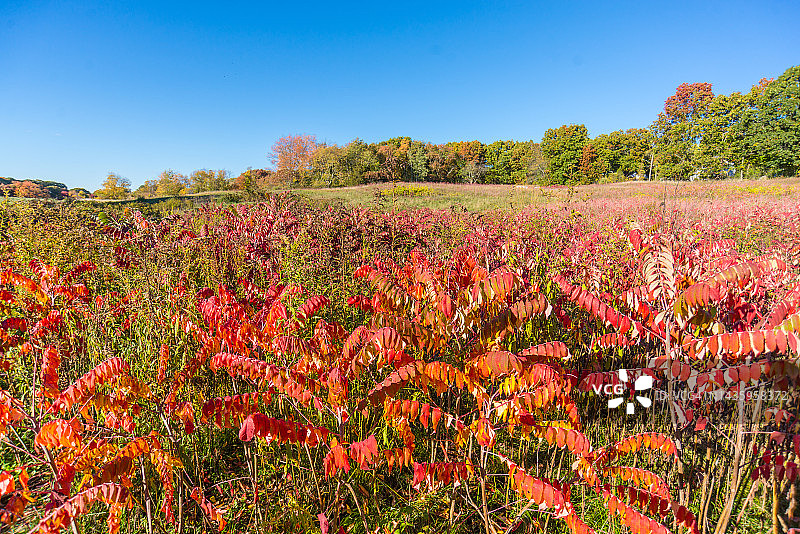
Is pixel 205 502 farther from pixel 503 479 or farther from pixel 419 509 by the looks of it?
pixel 503 479

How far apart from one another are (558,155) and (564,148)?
153 centimetres

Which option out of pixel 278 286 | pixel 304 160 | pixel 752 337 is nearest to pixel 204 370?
pixel 278 286

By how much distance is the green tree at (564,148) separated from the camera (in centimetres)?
6350

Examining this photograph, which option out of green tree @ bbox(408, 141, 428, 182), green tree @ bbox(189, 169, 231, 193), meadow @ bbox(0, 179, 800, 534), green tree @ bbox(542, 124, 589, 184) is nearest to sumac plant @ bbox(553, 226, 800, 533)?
meadow @ bbox(0, 179, 800, 534)

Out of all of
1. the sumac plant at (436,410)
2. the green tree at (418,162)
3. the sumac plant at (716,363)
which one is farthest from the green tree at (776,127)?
the sumac plant at (436,410)

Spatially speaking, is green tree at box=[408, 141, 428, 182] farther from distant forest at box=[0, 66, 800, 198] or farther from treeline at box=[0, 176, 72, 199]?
treeline at box=[0, 176, 72, 199]

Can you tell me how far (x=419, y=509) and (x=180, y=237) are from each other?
4678mm

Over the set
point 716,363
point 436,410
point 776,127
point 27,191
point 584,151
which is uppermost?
point 584,151

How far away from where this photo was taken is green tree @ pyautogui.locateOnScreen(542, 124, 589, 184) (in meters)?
63.5

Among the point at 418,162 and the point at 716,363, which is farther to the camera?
the point at 418,162

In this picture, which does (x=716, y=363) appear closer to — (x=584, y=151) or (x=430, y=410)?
(x=430, y=410)

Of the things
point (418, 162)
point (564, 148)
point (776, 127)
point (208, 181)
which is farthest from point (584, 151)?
point (208, 181)

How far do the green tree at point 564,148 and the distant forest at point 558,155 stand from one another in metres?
0.18

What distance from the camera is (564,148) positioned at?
2640 inches
